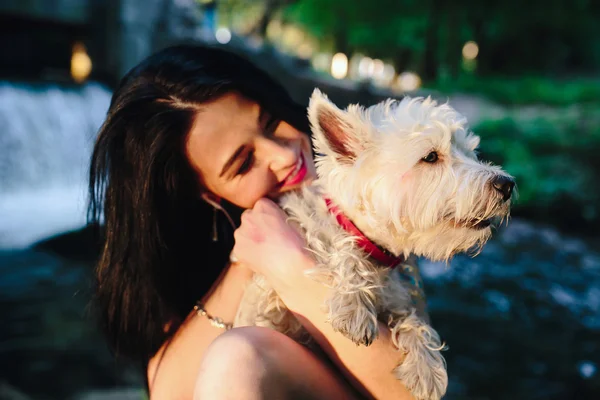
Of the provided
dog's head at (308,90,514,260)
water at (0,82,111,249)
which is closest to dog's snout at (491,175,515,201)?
dog's head at (308,90,514,260)

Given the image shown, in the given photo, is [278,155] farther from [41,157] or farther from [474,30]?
[474,30]

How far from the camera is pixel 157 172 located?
259 centimetres

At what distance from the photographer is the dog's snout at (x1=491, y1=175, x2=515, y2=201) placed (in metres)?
1.86

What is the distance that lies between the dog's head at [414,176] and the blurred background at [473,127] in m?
1.06

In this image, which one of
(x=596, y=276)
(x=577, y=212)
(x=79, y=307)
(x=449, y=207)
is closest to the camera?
(x=449, y=207)

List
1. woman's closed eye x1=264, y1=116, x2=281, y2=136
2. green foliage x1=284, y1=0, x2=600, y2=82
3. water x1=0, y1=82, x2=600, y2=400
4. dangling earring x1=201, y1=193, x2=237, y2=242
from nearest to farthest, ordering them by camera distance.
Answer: woman's closed eye x1=264, y1=116, x2=281, y2=136
dangling earring x1=201, y1=193, x2=237, y2=242
water x1=0, y1=82, x2=600, y2=400
green foliage x1=284, y1=0, x2=600, y2=82

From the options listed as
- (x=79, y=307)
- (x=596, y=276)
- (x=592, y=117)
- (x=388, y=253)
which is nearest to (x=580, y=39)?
(x=592, y=117)

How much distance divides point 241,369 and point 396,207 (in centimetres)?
79

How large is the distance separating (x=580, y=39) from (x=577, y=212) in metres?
11.8

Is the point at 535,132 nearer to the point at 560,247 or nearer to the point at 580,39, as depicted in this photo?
the point at 560,247

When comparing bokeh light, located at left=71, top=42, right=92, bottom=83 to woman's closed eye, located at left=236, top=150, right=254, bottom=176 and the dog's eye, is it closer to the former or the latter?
woman's closed eye, located at left=236, top=150, right=254, bottom=176

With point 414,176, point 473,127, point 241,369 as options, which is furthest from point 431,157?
point 473,127

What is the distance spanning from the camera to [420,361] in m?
1.97

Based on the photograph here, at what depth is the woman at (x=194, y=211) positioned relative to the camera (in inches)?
85.2
